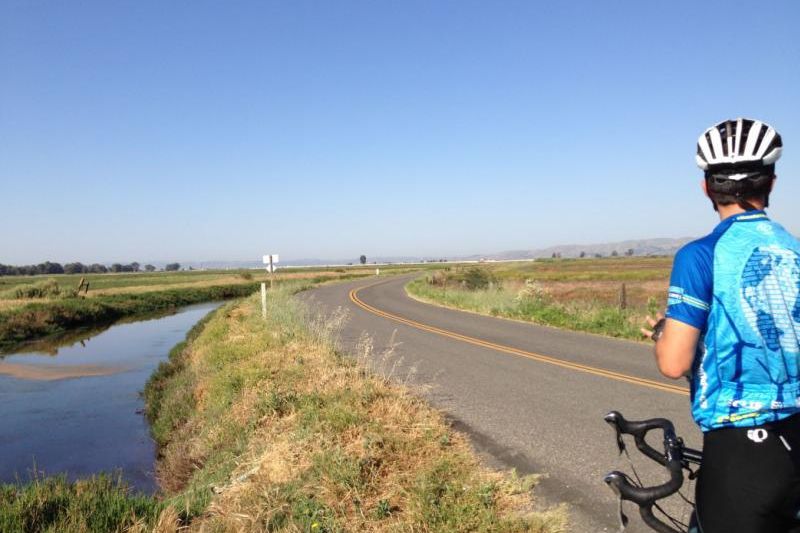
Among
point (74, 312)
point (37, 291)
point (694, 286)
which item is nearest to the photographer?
point (694, 286)

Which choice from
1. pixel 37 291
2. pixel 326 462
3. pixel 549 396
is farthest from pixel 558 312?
pixel 37 291

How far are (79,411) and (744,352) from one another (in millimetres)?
14761

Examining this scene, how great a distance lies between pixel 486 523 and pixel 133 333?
27836 mm

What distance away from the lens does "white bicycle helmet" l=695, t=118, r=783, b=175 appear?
1987 mm

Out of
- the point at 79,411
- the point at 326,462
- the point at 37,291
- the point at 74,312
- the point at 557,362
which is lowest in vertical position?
the point at 79,411

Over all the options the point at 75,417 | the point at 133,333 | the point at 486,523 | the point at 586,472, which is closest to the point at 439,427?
the point at 586,472

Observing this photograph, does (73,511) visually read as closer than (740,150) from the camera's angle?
No

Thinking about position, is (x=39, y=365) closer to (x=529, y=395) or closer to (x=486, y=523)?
(x=529, y=395)

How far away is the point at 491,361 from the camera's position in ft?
34.9

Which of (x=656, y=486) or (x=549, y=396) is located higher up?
(x=656, y=486)

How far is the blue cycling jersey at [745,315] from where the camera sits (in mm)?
1855

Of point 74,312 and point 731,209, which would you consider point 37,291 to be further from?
point 731,209

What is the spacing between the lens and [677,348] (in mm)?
1958

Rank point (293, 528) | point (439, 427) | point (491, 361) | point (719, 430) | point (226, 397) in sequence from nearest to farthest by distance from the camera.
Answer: point (719, 430)
point (293, 528)
point (439, 427)
point (226, 397)
point (491, 361)
